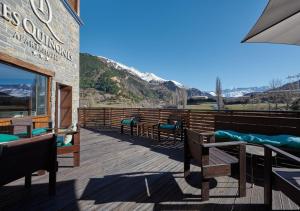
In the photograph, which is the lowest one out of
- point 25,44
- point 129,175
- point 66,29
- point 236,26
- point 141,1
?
point 129,175

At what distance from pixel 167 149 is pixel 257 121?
7.59 ft

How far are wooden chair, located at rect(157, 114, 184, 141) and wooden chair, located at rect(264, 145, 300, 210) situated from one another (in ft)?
13.3

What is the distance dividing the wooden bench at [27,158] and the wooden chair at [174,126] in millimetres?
4053

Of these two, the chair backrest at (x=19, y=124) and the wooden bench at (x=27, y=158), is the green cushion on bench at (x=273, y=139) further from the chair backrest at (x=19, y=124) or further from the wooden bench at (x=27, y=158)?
the chair backrest at (x=19, y=124)

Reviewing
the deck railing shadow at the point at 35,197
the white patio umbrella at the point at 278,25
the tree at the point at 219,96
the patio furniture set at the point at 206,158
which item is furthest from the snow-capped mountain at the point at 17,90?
the tree at the point at 219,96

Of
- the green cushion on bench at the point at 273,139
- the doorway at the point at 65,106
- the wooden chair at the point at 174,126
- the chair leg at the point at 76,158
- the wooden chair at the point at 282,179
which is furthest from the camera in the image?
the doorway at the point at 65,106

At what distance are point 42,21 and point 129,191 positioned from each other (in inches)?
223

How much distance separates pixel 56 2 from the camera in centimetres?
704

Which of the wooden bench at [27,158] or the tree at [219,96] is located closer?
the wooden bench at [27,158]

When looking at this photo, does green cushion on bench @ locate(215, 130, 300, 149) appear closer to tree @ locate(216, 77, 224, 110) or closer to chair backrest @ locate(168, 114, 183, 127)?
chair backrest @ locate(168, 114, 183, 127)

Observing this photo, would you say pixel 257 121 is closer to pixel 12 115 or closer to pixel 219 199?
pixel 219 199

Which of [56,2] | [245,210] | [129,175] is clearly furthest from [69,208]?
[56,2]

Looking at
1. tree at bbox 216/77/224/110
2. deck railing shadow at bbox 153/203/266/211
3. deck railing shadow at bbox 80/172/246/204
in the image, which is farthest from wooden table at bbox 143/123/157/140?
tree at bbox 216/77/224/110

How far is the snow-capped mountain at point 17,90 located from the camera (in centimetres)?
484
